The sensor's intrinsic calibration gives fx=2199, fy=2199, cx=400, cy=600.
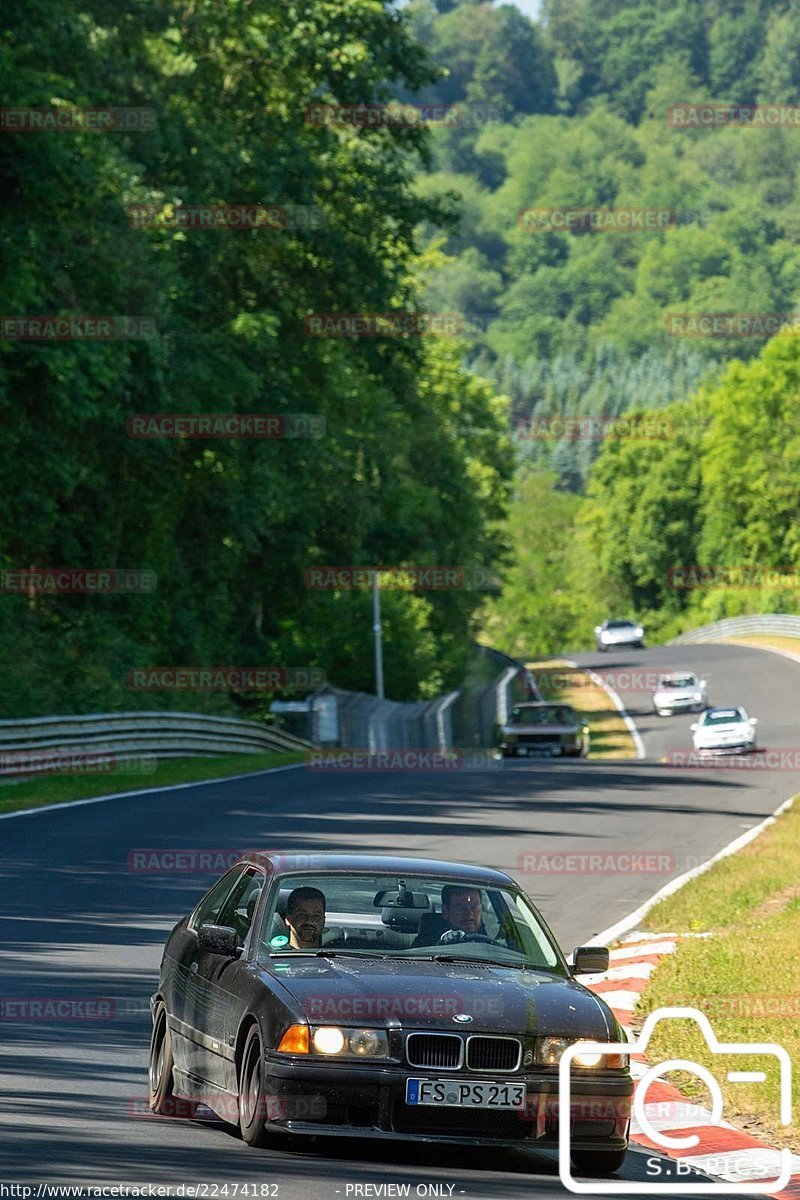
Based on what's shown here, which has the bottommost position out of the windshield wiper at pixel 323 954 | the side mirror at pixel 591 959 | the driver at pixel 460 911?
the side mirror at pixel 591 959

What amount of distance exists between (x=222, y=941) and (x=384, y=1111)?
120 centimetres

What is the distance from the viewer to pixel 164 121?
4522 cm

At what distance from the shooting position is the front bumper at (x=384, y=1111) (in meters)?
7.86

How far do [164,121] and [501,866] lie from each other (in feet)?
88.6

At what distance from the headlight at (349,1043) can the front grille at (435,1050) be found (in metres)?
0.10

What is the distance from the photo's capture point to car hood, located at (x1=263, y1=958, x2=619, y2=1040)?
804 centimetres

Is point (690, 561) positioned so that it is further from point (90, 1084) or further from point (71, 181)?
point (90, 1084)

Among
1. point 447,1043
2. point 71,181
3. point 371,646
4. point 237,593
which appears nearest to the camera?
point 447,1043

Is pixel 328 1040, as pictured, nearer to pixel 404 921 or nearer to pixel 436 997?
pixel 436 997

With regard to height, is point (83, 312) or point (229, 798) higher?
point (83, 312)

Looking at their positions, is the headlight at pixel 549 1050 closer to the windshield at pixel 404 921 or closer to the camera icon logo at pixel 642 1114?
the camera icon logo at pixel 642 1114

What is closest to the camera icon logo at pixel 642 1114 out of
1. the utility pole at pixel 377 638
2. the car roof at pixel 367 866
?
the car roof at pixel 367 866

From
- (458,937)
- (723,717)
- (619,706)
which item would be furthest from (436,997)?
(619,706)

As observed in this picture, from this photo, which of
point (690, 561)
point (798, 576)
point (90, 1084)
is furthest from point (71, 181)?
point (690, 561)
